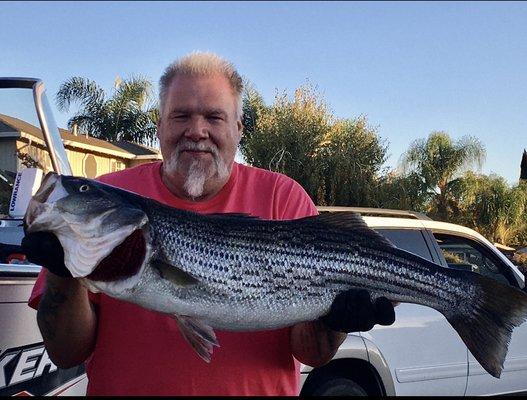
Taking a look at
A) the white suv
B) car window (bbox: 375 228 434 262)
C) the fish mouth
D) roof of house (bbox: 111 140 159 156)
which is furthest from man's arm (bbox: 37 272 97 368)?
roof of house (bbox: 111 140 159 156)

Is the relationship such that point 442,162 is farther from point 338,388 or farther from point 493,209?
point 338,388

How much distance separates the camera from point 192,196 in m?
3.12

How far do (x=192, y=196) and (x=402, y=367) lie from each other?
3663mm

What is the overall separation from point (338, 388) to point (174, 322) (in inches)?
130

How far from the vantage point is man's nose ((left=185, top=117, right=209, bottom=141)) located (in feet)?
10.2

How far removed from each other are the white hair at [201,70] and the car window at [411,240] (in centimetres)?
333

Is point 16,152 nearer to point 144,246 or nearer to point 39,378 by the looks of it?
point 39,378

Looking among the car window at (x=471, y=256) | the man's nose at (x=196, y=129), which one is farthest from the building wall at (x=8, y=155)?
the car window at (x=471, y=256)

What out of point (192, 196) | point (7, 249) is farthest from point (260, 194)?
point (7, 249)

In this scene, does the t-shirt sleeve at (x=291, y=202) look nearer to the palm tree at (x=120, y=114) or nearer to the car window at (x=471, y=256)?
the car window at (x=471, y=256)

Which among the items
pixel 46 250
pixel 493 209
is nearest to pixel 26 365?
pixel 46 250

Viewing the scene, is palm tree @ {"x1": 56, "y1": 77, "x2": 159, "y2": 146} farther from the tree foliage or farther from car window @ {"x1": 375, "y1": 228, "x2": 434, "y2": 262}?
car window @ {"x1": 375, "y1": 228, "x2": 434, "y2": 262}

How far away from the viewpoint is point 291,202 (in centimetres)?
314

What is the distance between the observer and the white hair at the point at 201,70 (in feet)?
10.3
